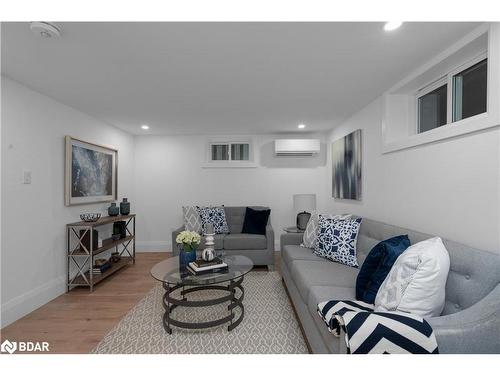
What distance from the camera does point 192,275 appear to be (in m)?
2.08

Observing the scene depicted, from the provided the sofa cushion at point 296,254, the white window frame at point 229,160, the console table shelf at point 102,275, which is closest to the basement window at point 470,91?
the sofa cushion at point 296,254

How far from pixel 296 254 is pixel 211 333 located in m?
1.18

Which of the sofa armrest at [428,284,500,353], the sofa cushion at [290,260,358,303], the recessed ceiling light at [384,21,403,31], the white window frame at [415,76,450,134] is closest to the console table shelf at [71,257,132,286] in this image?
the sofa cushion at [290,260,358,303]

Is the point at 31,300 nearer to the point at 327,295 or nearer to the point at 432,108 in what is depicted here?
the point at 327,295

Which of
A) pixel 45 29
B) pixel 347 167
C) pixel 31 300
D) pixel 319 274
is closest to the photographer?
pixel 45 29

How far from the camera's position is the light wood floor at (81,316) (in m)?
1.90

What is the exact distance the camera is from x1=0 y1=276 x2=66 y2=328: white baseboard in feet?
6.91

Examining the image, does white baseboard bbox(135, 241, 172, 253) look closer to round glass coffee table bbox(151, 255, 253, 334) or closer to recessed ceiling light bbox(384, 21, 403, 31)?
round glass coffee table bbox(151, 255, 253, 334)

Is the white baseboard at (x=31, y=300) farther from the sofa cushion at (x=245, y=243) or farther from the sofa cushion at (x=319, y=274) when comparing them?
the sofa cushion at (x=319, y=274)

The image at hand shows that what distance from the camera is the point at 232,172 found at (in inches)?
178

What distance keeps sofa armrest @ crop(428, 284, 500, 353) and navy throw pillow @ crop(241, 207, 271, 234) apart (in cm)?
279

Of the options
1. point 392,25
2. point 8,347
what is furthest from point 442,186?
point 8,347
